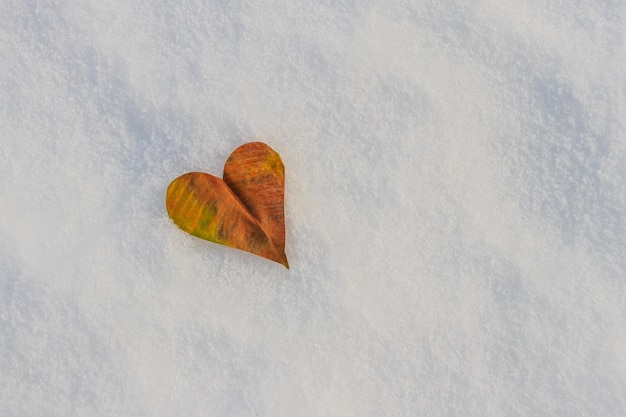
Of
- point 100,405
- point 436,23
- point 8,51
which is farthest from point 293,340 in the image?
point 8,51

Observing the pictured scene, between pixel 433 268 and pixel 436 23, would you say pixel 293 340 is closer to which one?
pixel 433 268

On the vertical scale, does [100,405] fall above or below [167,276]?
below

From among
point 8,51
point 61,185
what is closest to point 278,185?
point 61,185

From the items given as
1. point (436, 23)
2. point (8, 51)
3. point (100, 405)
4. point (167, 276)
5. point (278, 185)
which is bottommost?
point (100, 405)
